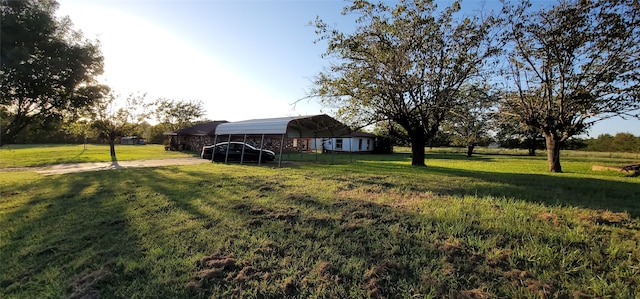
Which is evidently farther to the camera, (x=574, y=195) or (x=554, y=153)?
(x=554, y=153)

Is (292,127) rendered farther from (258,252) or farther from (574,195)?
(258,252)

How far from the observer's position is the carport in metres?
14.4

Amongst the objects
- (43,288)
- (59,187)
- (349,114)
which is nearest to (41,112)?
(59,187)

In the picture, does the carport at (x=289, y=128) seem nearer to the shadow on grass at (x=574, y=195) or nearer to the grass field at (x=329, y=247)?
the shadow on grass at (x=574, y=195)

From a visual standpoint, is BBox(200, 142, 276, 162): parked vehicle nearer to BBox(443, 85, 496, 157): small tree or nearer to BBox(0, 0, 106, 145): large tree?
BBox(0, 0, 106, 145): large tree

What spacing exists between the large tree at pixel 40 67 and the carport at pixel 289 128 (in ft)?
23.1

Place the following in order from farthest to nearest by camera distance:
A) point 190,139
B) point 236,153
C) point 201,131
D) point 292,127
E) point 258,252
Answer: point 190,139
point 201,131
point 236,153
point 292,127
point 258,252

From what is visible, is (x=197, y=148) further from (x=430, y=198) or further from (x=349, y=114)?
(x=430, y=198)

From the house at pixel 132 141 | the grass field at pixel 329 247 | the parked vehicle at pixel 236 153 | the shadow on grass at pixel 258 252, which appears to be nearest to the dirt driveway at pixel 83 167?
the parked vehicle at pixel 236 153

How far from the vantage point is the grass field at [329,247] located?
2625 mm

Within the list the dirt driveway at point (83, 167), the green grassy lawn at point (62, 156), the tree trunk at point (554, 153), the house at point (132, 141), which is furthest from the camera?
the house at point (132, 141)

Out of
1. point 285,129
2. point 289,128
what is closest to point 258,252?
point 285,129

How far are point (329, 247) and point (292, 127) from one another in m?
13.4

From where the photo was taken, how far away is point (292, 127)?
16.4m
